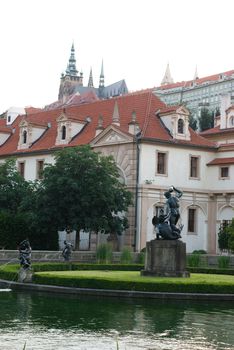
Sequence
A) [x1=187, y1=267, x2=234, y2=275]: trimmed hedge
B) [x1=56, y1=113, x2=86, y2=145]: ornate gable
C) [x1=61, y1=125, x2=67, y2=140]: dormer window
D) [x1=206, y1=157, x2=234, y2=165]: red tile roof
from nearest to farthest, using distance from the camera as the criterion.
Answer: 1. [x1=187, y1=267, x2=234, y2=275]: trimmed hedge
2. [x1=206, y1=157, x2=234, y2=165]: red tile roof
3. [x1=56, y1=113, x2=86, y2=145]: ornate gable
4. [x1=61, y1=125, x2=67, y2=140]: dormer window

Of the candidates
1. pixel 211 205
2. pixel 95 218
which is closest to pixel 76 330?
pixel 95 218

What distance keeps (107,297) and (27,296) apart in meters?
3.12

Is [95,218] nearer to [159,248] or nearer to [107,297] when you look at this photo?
[159,248]

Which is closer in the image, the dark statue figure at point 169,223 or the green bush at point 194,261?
the dark statue figure at point 169,223

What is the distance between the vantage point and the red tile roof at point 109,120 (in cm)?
5578

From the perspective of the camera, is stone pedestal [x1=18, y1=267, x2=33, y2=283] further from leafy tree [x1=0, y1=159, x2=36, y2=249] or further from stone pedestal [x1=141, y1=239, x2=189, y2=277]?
leafy tree [x1=0, y1=159, x2=36, y2=249]

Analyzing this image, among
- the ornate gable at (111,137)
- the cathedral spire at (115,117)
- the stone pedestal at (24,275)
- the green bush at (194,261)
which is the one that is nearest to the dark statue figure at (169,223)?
the stone pedestal at (24,275)

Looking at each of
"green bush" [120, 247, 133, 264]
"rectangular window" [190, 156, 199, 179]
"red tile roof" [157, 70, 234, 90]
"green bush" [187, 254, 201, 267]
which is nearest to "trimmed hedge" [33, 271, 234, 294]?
"green bush" [187, 254, 201, 267]

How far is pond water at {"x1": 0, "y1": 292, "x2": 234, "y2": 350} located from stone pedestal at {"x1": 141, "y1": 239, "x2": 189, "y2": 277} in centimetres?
470

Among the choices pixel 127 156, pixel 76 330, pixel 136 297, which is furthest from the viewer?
pixel 127 156

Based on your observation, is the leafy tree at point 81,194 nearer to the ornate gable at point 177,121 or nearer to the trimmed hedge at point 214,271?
the ornate gable at point 177,121

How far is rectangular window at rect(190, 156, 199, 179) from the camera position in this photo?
56969mm

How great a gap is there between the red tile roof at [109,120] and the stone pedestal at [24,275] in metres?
24.7

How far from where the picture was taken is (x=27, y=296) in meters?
27.2
